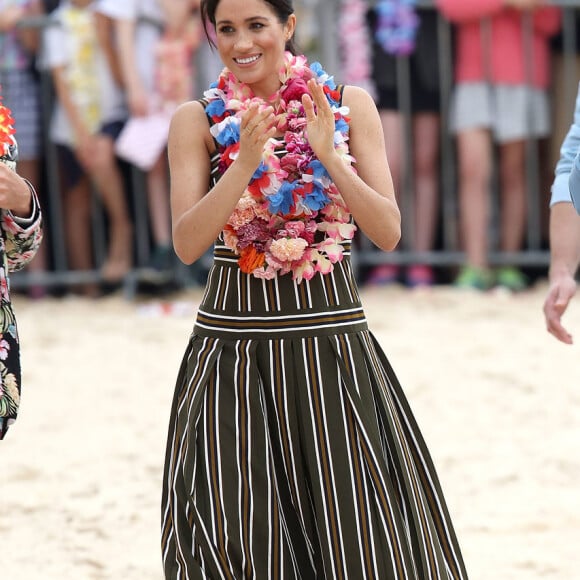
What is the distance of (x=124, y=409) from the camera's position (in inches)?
233

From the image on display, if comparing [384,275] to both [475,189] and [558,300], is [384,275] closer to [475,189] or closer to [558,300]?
[475,189]

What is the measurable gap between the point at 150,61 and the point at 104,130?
1.78ft

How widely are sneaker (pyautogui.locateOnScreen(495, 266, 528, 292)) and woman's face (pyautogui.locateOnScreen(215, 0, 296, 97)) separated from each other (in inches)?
207

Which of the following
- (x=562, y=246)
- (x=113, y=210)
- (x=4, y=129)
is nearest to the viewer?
(x=4, y=129)

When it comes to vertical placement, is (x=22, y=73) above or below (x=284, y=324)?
above

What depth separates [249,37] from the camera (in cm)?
303

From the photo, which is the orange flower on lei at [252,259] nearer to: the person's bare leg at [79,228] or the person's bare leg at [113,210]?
the person's bare leg at [113,210]

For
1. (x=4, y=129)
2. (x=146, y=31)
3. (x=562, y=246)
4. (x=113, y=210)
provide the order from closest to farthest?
(x=4, y=129) → (x=562, y=246) → (x=146, y=31) → (x=113, y=210)

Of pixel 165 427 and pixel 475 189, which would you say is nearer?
pixel 165 427

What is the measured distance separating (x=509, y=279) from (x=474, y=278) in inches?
9.5

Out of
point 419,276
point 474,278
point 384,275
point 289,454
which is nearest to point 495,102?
point 474,278

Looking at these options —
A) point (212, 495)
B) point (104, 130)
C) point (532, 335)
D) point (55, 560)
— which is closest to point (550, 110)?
point (532, 335)

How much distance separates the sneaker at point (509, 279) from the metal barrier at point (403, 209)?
96mm

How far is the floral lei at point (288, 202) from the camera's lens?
9.98 ft
